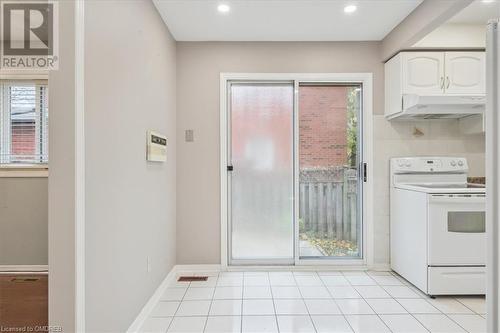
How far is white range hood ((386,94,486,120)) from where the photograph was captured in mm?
2895

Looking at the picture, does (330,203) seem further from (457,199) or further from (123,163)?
(123,163)

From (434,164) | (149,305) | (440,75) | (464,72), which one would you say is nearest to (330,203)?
(434,164)

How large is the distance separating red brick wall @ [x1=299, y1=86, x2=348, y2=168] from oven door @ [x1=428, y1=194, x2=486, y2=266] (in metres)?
1.11

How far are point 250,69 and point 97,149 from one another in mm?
2246

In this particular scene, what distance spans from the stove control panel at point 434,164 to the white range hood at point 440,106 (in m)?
0.45

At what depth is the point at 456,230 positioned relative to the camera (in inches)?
108

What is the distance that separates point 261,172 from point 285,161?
300mm

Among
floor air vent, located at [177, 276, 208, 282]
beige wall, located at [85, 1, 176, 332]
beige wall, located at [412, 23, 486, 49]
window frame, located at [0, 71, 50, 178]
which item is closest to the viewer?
beige wall, located at [85, 1, 176, 332]

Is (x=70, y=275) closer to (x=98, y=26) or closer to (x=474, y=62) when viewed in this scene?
(x=98, y=26)

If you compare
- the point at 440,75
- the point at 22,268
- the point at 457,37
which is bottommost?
the point at 22,268

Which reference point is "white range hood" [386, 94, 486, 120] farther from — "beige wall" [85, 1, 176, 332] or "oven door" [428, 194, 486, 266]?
"beige wall" [85, 1, 176, 332]

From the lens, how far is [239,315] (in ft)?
7.97

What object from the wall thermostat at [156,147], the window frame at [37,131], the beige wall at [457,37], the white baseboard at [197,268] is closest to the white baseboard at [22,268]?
the window frame at [37,131]
